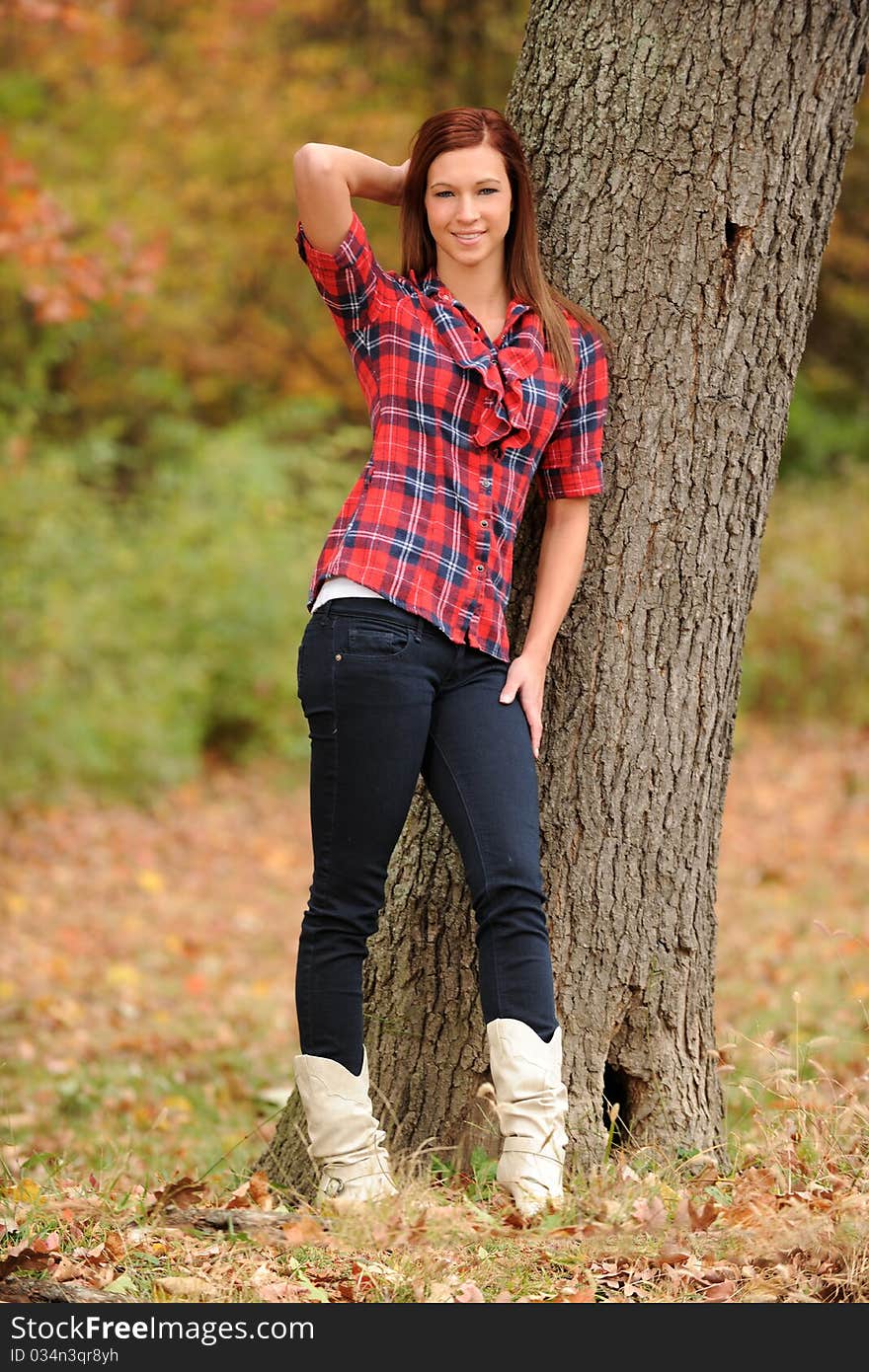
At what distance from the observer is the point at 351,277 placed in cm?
289

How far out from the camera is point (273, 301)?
539 inches

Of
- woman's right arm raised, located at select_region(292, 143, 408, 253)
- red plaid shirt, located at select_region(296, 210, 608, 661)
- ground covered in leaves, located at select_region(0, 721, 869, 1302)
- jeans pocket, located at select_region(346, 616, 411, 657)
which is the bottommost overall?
ground covered in leaves, located at select_region(0, 721, 869, 1302)

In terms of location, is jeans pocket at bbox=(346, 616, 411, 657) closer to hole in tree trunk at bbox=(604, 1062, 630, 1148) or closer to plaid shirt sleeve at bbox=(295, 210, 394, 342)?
plaid shirt sleeve at bbox=(295, 210, 394, 342)

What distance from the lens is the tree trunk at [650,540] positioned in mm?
3020

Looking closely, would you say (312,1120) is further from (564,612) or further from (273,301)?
(273,301)

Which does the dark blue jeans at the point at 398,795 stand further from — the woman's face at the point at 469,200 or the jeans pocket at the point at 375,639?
the woman's face at the point at 469,200

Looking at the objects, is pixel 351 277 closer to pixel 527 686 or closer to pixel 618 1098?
pixel 527 686

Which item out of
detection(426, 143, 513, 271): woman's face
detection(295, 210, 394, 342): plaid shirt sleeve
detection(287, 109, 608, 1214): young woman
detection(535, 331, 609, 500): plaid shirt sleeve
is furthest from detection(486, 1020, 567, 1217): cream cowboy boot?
detection(426, 143, 513, 271): woman's face

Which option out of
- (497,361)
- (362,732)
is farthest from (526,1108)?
(497,361)

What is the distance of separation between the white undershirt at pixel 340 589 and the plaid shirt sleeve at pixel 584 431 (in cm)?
53

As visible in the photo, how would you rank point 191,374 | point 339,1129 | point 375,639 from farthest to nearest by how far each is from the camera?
point 191,374 < point 339,1129 < point 375,639

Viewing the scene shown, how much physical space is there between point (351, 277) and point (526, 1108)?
5.72 feet

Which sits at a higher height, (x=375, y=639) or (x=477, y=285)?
(x=477, y=285)

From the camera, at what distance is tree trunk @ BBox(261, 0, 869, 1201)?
302cm
